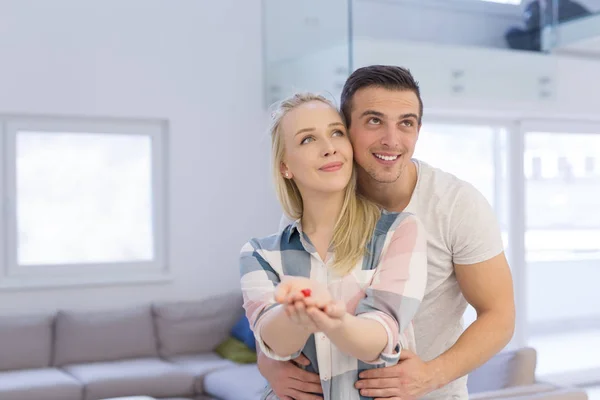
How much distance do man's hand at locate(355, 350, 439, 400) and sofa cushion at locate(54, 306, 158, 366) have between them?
4048 millimetres

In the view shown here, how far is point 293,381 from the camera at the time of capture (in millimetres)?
1730

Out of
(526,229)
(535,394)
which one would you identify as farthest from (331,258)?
(526,229)

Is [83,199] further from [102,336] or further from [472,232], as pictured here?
[472,232]

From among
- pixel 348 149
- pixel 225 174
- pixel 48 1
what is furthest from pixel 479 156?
pixel 348 149

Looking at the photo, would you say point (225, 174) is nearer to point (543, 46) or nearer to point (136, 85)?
point (136, 85)

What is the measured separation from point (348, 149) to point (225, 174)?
4.51 m

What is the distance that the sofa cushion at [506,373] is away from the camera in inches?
147

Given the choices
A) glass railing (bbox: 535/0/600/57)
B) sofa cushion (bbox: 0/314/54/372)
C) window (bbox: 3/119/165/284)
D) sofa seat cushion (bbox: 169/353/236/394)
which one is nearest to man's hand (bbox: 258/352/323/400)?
sofa seat cushion (bbox: 169/353/236/394)

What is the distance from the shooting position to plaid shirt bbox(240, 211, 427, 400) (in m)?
1.62

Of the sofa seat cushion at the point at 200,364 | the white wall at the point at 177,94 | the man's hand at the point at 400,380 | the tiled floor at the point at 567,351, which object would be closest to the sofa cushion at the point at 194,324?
the sofa seat cushion at the point at 200,364

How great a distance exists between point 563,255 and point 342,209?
215 inches

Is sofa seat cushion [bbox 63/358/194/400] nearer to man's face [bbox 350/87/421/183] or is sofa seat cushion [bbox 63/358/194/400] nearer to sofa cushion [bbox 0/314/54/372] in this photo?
sofa cushion [bbox 0/314/54/372]

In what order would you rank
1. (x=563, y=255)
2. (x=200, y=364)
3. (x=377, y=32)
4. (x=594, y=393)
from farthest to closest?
(x=563, y=255) < (x=594, y=393) < (x=200, y=364) < (x=377, y=32)

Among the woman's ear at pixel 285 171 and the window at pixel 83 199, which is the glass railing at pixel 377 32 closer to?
the window at pixel 83 199
